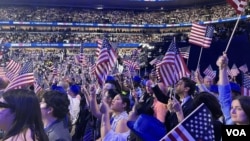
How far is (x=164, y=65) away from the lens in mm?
8828

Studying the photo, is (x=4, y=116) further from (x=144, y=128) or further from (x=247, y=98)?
(x=247, y=98)

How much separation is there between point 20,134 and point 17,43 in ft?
157

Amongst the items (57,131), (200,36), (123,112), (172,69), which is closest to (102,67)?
(172,69)

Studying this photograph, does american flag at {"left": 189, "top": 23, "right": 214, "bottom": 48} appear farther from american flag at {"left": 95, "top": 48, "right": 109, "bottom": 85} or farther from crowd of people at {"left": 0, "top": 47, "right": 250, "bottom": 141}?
crowd of people at {"left": 0, "top": 47, "right": 250, "bottom": 141}

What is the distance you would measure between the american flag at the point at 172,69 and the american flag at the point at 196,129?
4739 mm

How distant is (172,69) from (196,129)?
17.8ft

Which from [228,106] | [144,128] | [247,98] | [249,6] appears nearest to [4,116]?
[144,128]

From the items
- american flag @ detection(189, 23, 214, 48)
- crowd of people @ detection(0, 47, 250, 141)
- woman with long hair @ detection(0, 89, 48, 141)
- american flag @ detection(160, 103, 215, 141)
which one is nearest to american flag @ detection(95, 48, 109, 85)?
crowd of people @ detection(0, 47, 250, 141)

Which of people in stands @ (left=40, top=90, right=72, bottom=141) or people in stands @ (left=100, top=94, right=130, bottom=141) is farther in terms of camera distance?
people in stands @ (left=100, top=94, right=130, bottom=141)

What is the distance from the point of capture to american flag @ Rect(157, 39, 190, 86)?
27.6 ft

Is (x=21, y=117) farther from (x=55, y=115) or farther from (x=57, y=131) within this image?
(x=55, y=115)

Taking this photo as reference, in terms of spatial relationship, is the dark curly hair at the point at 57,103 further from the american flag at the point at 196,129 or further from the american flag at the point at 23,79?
the american flag at the point at 23,79

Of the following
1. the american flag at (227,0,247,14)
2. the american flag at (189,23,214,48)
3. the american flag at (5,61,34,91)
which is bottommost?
the american flag at (5,61,34,91)

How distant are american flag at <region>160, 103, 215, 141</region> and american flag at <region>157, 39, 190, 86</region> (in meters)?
4.74
